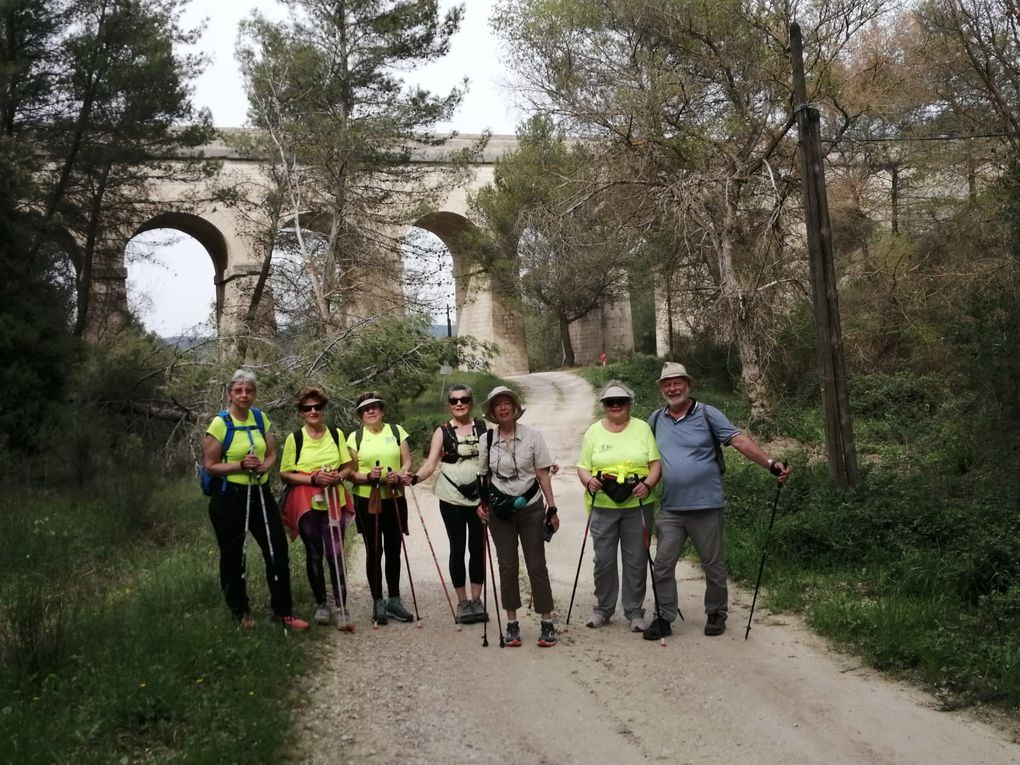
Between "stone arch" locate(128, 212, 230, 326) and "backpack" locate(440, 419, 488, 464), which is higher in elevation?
"stone arch" locate(128, 212, 230, 326)

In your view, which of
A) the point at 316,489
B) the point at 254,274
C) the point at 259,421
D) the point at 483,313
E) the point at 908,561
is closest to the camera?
the point at 259,421

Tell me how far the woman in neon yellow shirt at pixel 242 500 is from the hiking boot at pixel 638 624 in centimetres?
224

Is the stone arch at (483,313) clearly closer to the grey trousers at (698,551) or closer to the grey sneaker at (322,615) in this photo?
the grey sneaker at (322,615)

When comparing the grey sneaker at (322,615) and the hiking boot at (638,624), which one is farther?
the grey sneaker at (322,615)

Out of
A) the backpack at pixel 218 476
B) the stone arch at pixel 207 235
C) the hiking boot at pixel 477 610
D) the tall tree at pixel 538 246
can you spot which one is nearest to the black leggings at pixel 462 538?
the hiking boot at pixel 477 610

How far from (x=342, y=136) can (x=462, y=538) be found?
16.0m

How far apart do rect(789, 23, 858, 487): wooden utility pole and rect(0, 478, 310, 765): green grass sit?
228 inches

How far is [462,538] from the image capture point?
279 inches

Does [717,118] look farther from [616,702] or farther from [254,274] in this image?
[616,702]

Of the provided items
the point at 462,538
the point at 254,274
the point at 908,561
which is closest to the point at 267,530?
the point at 462,538

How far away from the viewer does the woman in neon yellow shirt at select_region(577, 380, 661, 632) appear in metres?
6.63

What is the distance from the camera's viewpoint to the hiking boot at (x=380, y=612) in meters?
7.14

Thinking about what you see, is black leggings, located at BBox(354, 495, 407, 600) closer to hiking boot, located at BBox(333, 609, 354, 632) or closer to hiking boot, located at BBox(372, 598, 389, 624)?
hiking boot, located at BBox(372, 598, 389, 624)

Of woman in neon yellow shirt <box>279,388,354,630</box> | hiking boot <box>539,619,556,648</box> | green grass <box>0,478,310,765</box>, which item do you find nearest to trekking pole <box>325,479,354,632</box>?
woman in neon yellow shirt <box>279,388,354,630</box>
